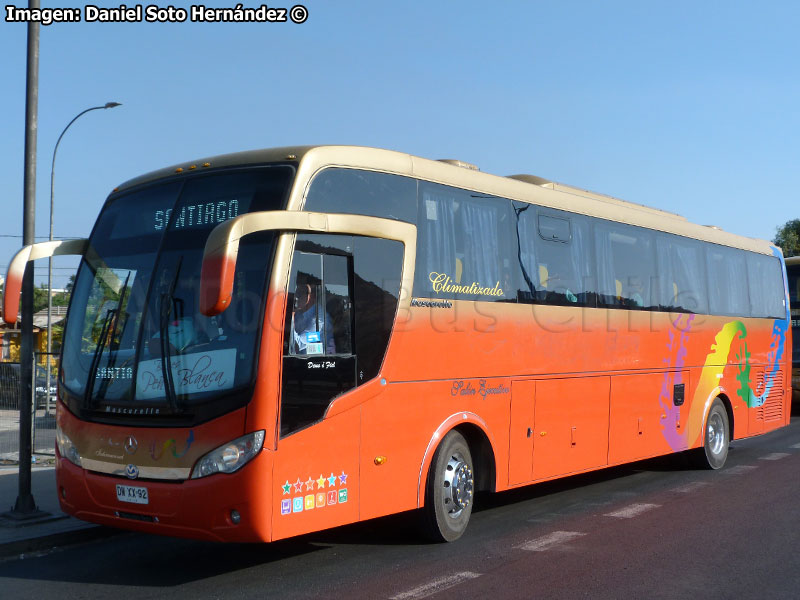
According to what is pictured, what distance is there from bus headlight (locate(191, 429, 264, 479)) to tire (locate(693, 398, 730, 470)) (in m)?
8.72

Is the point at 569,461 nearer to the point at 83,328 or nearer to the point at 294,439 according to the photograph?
the point at 294,439

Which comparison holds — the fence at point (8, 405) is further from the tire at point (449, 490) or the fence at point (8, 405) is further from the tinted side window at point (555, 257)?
the tinted side window at point (555, 257)

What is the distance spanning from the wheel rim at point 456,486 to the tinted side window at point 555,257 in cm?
192

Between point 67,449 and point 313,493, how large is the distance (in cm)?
215

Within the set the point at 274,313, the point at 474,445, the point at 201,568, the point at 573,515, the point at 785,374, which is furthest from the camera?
the point at 785,374

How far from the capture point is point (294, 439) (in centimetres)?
659

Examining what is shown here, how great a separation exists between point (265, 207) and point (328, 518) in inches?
95.9

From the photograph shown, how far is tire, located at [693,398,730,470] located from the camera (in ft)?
43.3

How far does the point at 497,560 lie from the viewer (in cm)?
743

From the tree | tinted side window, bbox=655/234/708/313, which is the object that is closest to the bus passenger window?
tinted side window, bbox=655/234/708/313

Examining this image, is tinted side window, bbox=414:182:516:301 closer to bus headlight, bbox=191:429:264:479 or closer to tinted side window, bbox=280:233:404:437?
tinted side window, bbox=280:233:404:437

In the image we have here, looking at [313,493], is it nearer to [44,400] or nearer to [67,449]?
[67,449]

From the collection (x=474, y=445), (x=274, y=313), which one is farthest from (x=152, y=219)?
(x=474, y=445)

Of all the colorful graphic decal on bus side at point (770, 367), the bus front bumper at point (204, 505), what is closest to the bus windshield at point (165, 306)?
the bus front bumper at point (204, 505)
